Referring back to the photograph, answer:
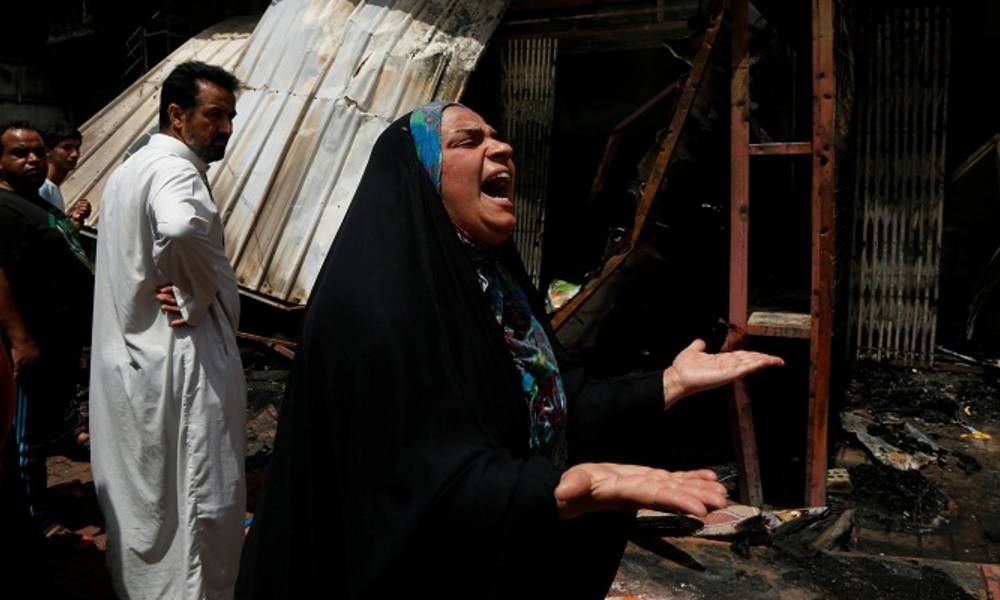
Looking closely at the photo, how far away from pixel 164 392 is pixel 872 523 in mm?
3961

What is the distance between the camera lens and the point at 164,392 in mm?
2760

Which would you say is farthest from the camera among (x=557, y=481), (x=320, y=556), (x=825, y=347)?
(x=825, y=347)

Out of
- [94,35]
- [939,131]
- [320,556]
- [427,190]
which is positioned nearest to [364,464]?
[320,556]

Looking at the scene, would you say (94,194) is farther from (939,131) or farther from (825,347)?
(939,131)

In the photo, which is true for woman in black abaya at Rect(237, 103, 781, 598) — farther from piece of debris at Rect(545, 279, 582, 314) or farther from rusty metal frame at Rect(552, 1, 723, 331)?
piece of debris at Rect(545, 279, 582, 314)

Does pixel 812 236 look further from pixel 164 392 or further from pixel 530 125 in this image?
pixel 530 125

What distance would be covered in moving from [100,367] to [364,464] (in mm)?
1769

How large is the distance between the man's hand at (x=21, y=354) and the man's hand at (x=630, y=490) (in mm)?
3047

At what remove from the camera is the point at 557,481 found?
150 centimetres

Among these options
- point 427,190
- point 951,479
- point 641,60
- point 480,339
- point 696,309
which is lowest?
point 951,479

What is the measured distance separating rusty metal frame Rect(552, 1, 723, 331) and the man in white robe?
7.07 feet

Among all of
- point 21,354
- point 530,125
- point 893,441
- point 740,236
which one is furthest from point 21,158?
point 893,441

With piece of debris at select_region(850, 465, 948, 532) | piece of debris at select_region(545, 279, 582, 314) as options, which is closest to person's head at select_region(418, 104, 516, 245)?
piece of debris at select_region(545, 279, 582, 314)

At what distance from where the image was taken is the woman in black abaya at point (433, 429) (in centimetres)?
152
